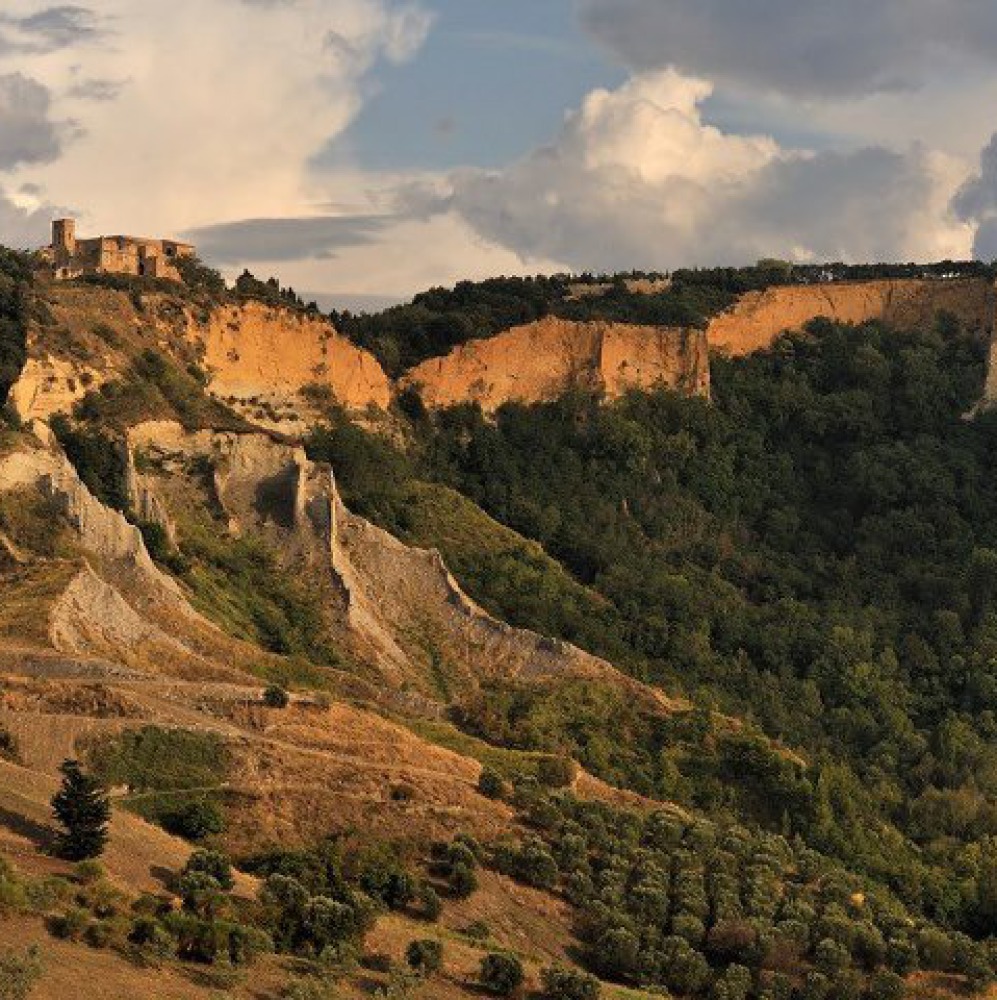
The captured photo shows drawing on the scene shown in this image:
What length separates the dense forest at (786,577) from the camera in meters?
51.0

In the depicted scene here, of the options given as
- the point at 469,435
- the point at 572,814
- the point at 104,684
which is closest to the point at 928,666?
the point at 469,435

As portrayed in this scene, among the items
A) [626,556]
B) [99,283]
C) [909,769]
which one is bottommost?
[909,769]

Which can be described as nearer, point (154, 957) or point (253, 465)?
point (154, 957)

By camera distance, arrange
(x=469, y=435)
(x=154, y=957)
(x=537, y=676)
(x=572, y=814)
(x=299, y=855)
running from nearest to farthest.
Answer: (x=154, y=957) → (x=299, y=855) → (x=572, y=814) → (x=537, y=676) → (x=469, y=435)

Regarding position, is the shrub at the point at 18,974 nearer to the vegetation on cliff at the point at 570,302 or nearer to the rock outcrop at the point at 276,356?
the rock outcrop at the point at 276,356

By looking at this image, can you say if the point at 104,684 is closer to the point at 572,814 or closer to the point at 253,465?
the point at 572,814

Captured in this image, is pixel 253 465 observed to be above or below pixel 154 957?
above

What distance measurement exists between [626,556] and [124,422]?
59.2ft

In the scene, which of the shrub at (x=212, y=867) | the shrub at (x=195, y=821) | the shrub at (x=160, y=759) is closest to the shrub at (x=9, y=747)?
the shrub at (x=160, y=759)

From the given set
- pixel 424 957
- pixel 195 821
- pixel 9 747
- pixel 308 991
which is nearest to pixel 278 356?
pixel 9 747

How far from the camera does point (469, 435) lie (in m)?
70.3

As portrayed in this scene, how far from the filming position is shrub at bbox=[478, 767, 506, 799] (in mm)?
41406

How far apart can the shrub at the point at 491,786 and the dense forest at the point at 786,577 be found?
7.31 m

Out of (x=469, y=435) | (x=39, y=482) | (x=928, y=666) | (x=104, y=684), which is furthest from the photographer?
(x=469, y=435)
